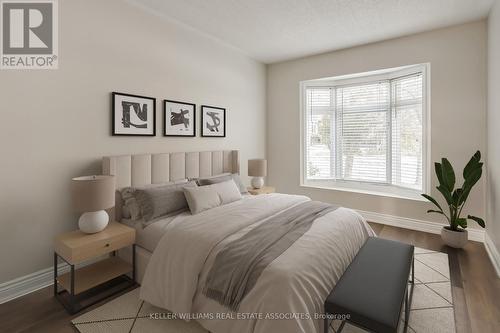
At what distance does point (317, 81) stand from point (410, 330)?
4009mm

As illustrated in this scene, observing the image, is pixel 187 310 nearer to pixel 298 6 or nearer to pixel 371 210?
pixel 298 6

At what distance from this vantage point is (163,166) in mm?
3115

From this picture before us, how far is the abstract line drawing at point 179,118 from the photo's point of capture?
3.35m

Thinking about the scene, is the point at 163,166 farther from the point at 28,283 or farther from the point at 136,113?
the point at 28,283

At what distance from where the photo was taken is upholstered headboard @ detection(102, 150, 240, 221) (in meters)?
2.68

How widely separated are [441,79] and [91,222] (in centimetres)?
450

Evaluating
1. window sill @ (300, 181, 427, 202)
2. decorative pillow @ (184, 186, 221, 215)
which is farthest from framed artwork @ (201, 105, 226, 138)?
window sill @ (300, 181, 427, 202)

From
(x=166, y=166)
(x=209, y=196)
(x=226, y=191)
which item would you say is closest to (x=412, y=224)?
(x=226, y=191)

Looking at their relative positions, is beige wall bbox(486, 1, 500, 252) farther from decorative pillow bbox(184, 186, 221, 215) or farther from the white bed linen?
decorative pillow bbox(184, 186, 221, 215)

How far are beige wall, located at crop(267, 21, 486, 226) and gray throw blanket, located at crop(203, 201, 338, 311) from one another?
2.63m

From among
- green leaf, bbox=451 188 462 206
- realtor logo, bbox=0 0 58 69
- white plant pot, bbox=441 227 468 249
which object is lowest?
white plant pot, bbox=441 227 468 249

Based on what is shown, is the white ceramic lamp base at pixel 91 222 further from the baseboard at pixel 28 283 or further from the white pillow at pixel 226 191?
the white pillow at pixel 226 191

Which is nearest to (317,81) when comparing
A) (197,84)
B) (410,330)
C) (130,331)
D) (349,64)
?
(349,64)

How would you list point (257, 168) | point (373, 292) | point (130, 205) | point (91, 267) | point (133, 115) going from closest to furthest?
point (373, 292) → point (91, 267) → point (130, 205) → point (133, 115) → point (257, 168)
